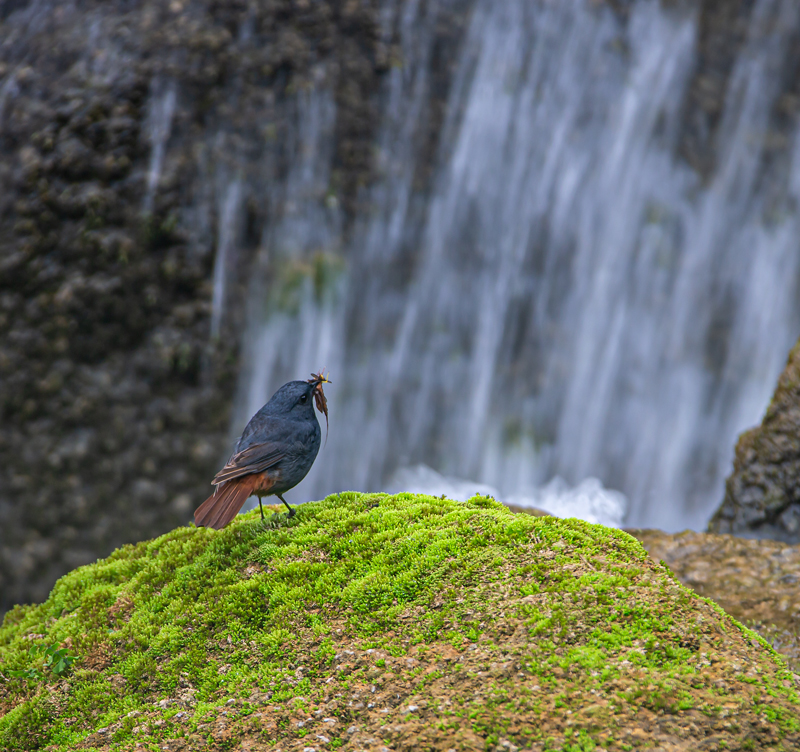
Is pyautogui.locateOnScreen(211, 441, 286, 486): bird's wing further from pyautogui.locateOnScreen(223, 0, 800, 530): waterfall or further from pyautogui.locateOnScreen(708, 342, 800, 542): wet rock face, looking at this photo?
Answer: pyautogui.locateOnScreen(223, 0, 800, 530): waterfall

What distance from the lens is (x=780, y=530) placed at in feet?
20.0

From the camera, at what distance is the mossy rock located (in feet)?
8.39

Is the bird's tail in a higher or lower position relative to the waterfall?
lower

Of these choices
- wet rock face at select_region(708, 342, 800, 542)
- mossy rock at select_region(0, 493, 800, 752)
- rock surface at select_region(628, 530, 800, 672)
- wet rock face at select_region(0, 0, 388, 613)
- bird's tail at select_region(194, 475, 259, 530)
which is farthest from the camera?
wet rock face at select_region(0, 0, 388, 613)

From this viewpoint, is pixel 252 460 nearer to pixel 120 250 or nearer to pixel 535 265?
pixel 120 250

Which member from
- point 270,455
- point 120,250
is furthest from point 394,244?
point 270,455

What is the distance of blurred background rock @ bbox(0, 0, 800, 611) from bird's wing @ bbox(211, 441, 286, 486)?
613 centimetres

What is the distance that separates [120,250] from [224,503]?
7.06 meters

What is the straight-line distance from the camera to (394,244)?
10891 millimetres

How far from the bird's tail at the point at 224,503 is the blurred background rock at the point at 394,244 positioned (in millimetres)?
6159

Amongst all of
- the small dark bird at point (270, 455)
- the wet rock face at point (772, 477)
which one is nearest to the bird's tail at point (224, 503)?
the small dark bird at point (270, 455)

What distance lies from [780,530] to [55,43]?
38.6 ft

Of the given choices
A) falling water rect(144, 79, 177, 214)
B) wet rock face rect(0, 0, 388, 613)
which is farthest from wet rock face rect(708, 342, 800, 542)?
falling water rect(144, 79, 177, 214)

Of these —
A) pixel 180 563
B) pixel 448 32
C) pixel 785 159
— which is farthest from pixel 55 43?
pixel 785 159
